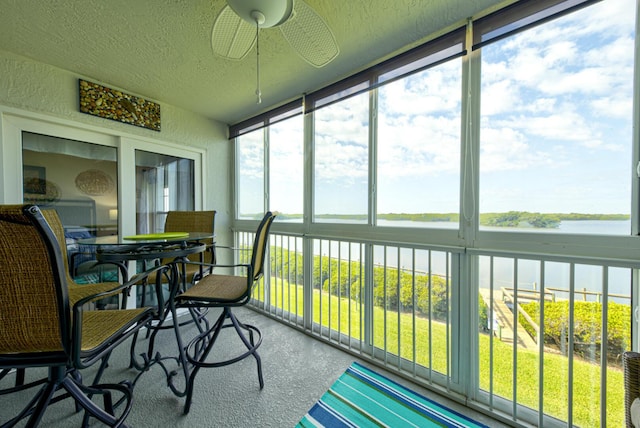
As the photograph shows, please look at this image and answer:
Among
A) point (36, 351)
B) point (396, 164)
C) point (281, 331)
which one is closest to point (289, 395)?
point (281, 331)

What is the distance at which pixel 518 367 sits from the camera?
1368mm

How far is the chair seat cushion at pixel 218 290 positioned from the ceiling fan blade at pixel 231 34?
143 cm

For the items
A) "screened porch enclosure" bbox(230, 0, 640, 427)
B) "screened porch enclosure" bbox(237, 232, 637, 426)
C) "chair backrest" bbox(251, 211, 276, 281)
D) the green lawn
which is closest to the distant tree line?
"screened porch enclosure" bbox(230, 0, 640, 427)

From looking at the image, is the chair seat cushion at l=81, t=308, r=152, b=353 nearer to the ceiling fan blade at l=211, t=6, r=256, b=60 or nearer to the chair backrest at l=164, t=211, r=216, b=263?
the chair backrest at l=164, t=211, r=216, b=263

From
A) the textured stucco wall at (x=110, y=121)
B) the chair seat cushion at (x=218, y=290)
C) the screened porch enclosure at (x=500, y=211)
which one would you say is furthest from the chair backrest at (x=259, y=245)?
the textured stucco wall at (x=110, y=121)

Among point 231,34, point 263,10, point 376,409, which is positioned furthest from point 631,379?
point 231,34

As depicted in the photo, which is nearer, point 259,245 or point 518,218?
point 518,218

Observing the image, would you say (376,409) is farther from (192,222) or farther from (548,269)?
(192,222)

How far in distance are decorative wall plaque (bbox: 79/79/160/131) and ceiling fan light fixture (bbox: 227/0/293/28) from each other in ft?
6.39

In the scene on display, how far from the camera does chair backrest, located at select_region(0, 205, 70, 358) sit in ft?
2.45

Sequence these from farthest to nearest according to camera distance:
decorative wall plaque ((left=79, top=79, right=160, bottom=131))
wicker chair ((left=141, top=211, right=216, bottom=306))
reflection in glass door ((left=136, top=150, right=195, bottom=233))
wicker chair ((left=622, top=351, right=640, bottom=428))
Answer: reflection in glass door ((left=136, top=150, right=195, bottom=233))
wicker chair ((left=141, top=211, right=216, bottom=306))
decorative wall plaque ((left=79, top=79, right=160, bottom=131))
wicker chair ((left=622, top=351, right=640, bottom=428))

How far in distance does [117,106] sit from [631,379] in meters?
3.85

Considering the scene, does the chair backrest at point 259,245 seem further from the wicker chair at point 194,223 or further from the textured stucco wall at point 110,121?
the textured stucco wall at point 110,121

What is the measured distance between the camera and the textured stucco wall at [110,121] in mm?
1774
